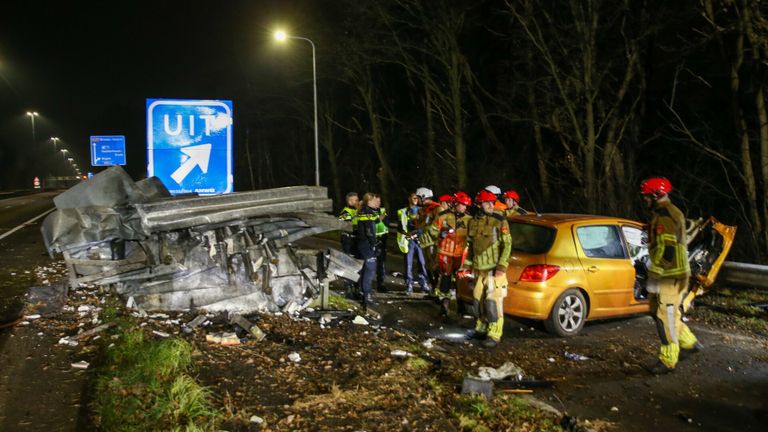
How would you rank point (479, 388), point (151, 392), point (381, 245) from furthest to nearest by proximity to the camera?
1. point (381, 245)
2. point (479, 388)
3. point (151, 392)

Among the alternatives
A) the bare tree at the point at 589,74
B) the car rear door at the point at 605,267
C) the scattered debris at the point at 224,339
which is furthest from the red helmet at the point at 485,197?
the bare tree at the point at 589,74

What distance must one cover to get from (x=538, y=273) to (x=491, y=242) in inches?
27.9

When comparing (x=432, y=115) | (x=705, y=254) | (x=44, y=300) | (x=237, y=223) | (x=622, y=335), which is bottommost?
(x=622, y=335)

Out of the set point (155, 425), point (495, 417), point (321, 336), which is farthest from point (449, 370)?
point (155, 425)

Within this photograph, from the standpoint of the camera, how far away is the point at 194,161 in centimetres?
858

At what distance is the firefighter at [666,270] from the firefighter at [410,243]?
425 cm

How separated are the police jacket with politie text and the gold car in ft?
4.75

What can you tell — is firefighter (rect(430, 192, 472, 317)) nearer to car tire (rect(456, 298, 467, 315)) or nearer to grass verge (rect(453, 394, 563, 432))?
car tire (rect(456, 298, 467, 315))

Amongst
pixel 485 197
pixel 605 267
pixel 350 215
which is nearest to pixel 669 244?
pixel 605 267

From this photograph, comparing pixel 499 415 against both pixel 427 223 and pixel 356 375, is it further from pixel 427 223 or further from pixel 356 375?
pixel 427 223

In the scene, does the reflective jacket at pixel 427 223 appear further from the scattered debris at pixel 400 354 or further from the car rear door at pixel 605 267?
the scattered debris at pixel 400 354

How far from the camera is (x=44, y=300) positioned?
755 centimetres

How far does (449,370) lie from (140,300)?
393 cm

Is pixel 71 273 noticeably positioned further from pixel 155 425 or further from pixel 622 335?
pixel 622 335
